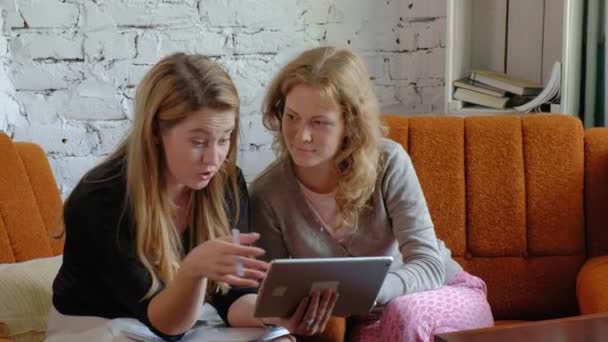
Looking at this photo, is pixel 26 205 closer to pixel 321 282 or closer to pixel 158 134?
pixel 158 134

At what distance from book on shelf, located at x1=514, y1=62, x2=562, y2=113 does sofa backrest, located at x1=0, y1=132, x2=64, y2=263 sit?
118cm

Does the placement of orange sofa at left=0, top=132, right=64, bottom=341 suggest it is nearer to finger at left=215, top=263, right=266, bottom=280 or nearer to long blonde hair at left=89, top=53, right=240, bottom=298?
long blonde hair at left=89, top=53, right=240, bottom=298

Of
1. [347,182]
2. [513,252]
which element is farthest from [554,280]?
[347,182]

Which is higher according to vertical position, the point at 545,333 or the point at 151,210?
the point at 151,210

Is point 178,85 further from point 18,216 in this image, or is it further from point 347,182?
point 18,216

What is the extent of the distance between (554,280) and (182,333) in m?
0.96

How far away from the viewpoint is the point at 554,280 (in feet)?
6.89

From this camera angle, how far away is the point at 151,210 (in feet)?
5.10

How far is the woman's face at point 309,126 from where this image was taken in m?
1.73

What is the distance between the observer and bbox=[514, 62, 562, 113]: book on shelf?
2273mm

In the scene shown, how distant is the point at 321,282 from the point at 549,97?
3.51ft

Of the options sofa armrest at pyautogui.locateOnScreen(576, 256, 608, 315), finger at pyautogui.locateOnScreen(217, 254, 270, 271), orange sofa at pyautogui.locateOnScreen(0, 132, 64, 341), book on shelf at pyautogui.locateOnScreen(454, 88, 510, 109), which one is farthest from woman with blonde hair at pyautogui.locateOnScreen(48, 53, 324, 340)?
book on shelf at pyautogui.locateOnScreen(454, 88, 510, 109)

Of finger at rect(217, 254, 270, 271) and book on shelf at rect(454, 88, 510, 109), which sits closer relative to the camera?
finger at rect(217, 254, 270, 271)

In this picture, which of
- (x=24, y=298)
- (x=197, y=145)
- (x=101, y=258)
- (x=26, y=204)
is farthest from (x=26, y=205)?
(x=197, y=145)
